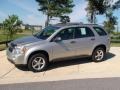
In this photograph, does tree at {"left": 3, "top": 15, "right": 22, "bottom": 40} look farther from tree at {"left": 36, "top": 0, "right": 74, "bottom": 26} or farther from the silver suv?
tree at {"left": 36, "top": 0, "right": 74, "bottom": 26}

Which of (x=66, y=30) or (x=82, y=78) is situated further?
(x=66, y=30)

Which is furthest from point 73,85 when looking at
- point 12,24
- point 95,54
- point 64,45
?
point 12,24

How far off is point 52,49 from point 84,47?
1.61 m

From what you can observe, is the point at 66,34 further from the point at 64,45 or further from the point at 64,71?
the point at 64,71

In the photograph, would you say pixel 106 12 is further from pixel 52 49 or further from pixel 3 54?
pixel 52 49

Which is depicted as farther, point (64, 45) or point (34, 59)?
point (64, 45)

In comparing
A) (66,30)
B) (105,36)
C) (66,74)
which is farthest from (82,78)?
(105,36)

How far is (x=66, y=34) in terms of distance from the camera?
11250mm

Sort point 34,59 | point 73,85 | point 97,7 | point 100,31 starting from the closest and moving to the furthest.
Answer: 1. point 73,85
2. point 34,59
3. point 100,31
4. point 97,7

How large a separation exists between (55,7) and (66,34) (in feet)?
81.4

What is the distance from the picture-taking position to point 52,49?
10656mm

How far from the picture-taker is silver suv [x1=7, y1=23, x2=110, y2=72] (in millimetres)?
10242

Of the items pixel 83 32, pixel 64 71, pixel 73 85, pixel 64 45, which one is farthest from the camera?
pixel 83 32

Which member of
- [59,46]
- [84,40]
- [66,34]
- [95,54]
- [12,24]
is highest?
[12,24]
